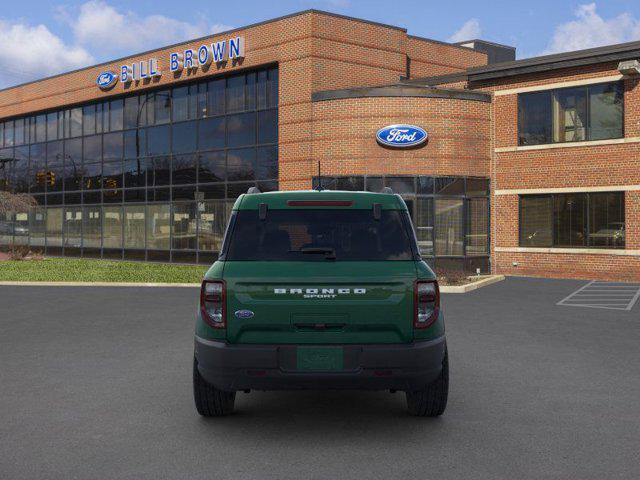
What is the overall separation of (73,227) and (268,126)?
49.8ft

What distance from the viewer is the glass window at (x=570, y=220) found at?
77.2 ft

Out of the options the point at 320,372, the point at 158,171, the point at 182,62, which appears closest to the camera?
the point at 320,372

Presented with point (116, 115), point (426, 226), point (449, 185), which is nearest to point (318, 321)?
point (426, 226)

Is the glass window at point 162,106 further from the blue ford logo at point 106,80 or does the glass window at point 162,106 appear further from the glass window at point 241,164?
the glass window at point 241,164

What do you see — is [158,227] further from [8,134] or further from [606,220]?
[606,220]

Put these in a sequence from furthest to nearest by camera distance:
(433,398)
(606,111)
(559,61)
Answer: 1. (559,61)
2. (606,111)
3. (433,398)

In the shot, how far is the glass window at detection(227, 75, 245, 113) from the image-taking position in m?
29.1

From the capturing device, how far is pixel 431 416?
20.5 feet

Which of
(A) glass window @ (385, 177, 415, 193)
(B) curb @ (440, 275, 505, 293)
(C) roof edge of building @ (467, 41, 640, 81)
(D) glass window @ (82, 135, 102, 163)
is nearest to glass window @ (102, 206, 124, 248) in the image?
(D) glass window @ (82, 135, 102, 163)

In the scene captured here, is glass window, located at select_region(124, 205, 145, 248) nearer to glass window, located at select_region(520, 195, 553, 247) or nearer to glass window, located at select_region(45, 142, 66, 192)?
glass window, located at select_region(45, 142, 66, 192)

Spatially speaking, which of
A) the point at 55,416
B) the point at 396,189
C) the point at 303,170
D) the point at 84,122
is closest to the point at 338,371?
the point at 55,416

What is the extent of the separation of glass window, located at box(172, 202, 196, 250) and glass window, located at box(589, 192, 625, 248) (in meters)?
16.5

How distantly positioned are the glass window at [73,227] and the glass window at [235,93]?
484 inches

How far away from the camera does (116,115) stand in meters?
34.9
